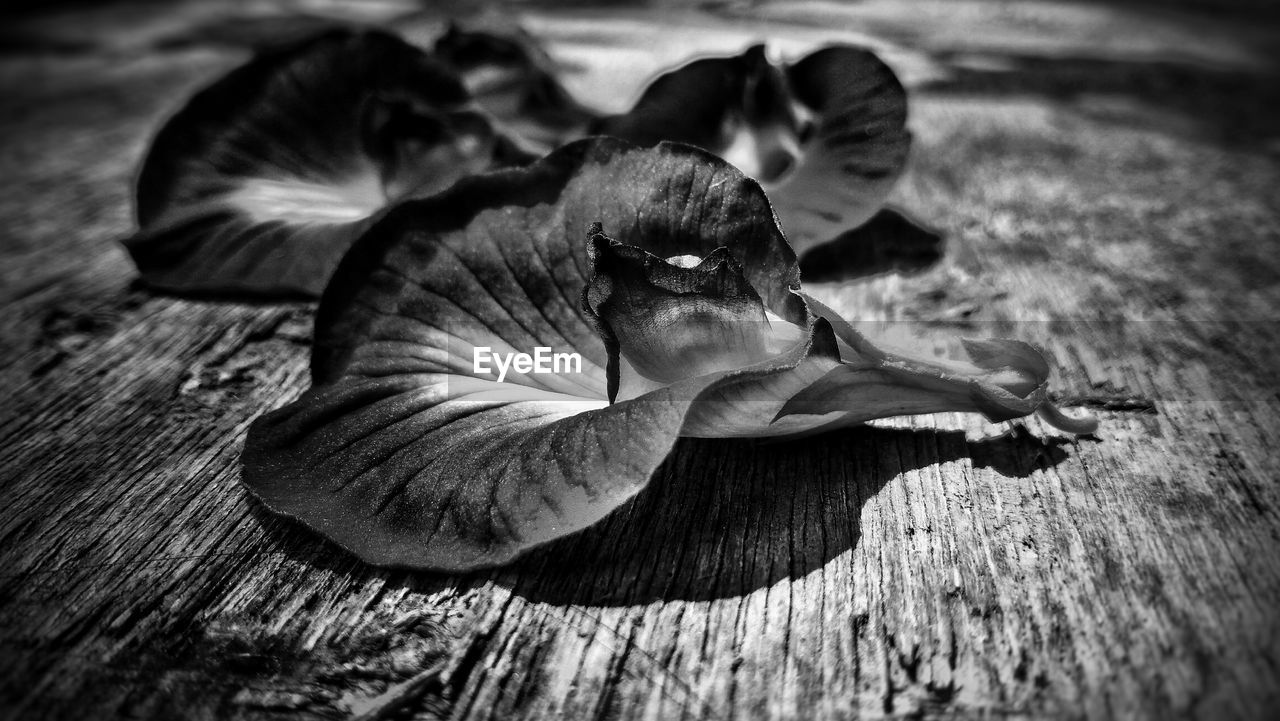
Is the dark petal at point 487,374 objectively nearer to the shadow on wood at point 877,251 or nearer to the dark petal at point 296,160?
the dark petal at point 296,160

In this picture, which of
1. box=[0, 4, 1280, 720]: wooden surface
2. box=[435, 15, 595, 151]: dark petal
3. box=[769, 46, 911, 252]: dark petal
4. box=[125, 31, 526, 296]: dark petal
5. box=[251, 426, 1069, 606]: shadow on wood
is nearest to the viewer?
box=[0, 4, 1280, 720]: wooden surface

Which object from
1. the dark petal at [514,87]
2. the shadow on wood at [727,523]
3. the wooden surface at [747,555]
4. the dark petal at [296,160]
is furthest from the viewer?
the dark petal at [514,87]

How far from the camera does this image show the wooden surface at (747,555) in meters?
0.79

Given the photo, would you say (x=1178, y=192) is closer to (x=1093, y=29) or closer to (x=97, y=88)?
(x=1093, y=29)

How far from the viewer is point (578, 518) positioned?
32.6 inches

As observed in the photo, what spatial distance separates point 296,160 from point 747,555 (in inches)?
42.4

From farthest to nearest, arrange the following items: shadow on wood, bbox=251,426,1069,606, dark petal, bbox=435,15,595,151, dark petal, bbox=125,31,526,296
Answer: dark petal, bbox=435,15,595,151 → dark petal, bbox=125,31,526,296 → shadow on wood, bbox=251,426,1069,606

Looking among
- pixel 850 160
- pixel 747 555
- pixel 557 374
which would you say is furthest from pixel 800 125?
pixel 747 555

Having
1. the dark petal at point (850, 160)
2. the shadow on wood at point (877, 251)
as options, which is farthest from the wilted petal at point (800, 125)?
the shadow on wood at point (877, 251)

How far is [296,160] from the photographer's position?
159 centimetres

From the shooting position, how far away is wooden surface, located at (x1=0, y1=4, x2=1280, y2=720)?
2.59 feet

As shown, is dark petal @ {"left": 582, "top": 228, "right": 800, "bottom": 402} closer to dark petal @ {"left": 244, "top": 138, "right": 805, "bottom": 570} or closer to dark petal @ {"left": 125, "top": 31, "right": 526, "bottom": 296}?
dark petal @ {"left": 244, "top": 138, "right": 805, "bottom": 570}

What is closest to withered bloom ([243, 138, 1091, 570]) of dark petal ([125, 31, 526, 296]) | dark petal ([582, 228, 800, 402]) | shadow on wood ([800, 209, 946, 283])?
dark petal ([582, 228, 800, 402])

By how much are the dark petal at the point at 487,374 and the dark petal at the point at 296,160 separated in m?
0.28
